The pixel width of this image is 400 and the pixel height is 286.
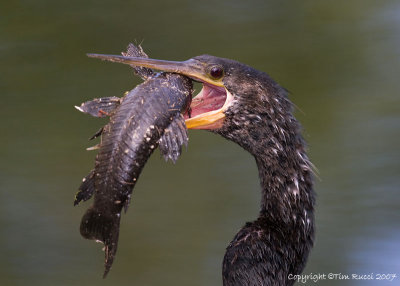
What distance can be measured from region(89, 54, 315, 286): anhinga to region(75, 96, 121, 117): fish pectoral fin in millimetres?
269

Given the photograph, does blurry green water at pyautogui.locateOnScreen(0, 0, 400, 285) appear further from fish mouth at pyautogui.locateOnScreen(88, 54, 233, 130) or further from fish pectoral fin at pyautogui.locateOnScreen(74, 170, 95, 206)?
fish pectoral fin at pyautogui.locateOnScreen(74, 170, 95, 206)

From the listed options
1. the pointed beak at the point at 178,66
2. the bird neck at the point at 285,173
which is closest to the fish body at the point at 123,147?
the pointed beak at the point at 178,66

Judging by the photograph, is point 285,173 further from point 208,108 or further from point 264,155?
point 208,108

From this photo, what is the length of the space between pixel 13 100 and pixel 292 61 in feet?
7.02

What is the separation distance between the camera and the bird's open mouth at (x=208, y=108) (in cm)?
341

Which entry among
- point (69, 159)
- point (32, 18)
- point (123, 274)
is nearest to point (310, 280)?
point (123, 274)

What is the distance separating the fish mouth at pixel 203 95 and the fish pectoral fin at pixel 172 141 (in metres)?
0.28

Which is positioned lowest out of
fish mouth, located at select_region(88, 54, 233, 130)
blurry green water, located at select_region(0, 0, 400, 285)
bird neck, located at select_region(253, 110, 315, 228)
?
blurry green water, located at select_region(0, 0, 400, 285)

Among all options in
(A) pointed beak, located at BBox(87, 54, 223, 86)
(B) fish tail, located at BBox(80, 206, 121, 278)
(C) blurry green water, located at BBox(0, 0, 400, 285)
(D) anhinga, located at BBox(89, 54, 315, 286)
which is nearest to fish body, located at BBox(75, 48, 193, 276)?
(B) fish tail, located at BBox(80, 206, 121, 278)

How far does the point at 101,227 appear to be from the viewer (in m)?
2.97

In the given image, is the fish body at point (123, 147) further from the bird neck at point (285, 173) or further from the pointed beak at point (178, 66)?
the bird neck at point (285, 173)

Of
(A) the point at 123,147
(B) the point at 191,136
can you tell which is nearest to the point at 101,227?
(A) the point at 123,147

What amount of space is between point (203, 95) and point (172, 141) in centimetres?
60

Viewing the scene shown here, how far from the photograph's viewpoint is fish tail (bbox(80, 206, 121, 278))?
2961mm
